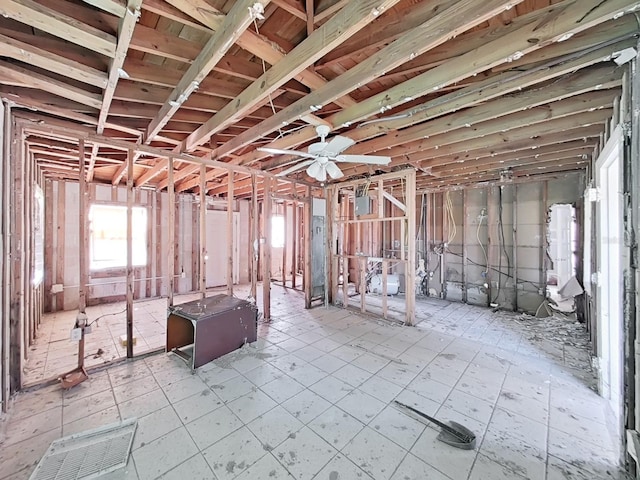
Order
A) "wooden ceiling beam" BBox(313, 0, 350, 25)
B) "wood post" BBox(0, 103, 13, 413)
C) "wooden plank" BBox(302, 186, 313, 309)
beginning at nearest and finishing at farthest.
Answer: "wooden ceiling beam" BBox(313, 0, 350, 25), "wood post" BBox(0, 103, 13, 413), "wooden plank" BBox(302, 186, 313, 309)

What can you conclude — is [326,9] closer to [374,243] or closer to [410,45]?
[410,45]

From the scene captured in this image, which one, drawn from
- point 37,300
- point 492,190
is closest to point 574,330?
point 492,190

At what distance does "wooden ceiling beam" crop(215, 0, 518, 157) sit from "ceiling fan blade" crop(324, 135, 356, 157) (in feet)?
1.19

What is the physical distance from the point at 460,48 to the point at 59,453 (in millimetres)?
4184

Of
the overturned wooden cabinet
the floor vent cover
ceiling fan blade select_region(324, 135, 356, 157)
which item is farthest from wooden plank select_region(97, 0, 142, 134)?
the floor vent cover

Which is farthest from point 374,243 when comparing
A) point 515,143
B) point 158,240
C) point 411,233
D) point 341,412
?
point 158,240

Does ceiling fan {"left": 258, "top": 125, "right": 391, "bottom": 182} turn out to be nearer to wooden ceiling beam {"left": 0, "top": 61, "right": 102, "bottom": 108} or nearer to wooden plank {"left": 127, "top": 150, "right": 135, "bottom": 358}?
wooden ceiling beam {"left": 0, "top": 61, "right": 102, "bottom": 108}

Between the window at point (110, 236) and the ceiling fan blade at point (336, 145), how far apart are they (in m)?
5.11

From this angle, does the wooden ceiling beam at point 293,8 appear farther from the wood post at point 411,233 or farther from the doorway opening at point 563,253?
the doorway opening at point 563,253

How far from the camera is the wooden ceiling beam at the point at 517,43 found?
1.46 metres

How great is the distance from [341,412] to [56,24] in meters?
3.41

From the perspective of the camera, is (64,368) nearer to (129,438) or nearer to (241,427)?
(129,438)

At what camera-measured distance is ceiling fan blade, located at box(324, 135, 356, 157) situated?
101 inches

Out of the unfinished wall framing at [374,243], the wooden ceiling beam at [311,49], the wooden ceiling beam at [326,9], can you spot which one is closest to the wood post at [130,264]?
the wooden ceiling beam at [311,49]
